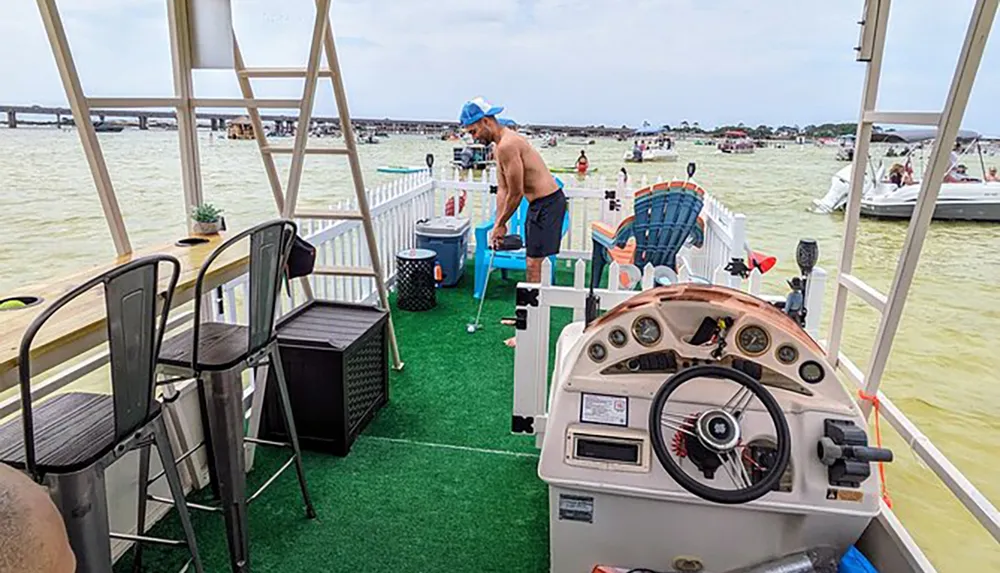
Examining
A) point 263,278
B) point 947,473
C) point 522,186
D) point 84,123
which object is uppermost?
point 84,123

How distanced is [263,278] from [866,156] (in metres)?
2.24

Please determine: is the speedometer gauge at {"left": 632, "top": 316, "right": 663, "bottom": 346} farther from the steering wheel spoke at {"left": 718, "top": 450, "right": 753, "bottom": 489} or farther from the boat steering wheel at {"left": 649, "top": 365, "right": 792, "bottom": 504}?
the steering wheel spoke at {"left": 718, "top": 450, "right": 753, "bottom": 489}

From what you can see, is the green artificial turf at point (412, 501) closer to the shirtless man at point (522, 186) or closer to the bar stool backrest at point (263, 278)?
the bar stool backrest at point (263, 278)

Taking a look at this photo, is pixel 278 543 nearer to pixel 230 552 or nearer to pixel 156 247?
pixel 230 552

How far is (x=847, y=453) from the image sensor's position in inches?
60.8

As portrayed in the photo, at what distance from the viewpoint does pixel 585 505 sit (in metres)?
1.72

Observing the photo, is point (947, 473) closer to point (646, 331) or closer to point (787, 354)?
point (787, 354)

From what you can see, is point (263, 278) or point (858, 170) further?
point (858, 170)

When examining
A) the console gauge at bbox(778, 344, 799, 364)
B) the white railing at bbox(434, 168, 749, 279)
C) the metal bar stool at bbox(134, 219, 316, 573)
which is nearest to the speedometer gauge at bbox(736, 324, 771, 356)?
the console gauge at bbox(778, 344, 799, 364)

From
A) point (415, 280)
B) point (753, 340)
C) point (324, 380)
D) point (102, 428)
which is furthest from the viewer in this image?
point (415, 280)

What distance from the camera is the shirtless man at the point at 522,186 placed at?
419 cm

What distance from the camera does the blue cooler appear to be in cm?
550

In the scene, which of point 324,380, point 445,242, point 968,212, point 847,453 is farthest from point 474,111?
point 968,212

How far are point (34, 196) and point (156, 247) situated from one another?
1.77m
